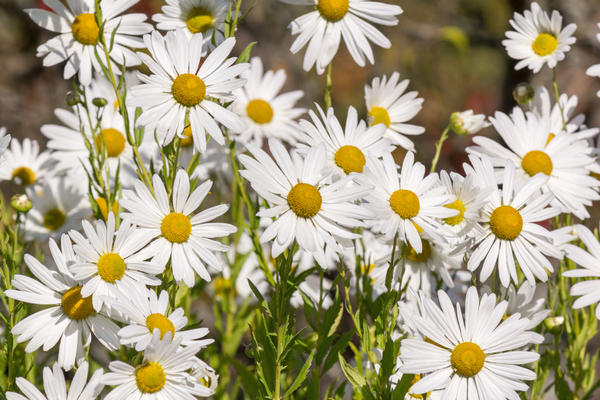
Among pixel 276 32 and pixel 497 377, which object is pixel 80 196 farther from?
pixel 276 32

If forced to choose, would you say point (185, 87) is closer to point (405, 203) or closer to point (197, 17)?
point (197, 17)

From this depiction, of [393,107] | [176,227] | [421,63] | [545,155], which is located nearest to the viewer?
[176,227]

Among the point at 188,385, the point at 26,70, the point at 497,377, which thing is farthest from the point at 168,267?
the point at 26,70

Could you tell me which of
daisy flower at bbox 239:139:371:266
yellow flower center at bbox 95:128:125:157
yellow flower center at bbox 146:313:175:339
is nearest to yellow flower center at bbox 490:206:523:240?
daisy flower at bbox 239:139:371:266

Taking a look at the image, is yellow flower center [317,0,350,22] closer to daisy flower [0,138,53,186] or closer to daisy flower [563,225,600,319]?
daisy flower [563,225,600,319]

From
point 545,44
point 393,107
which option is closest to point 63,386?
point 393,107

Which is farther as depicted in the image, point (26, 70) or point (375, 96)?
point (26, 70)
